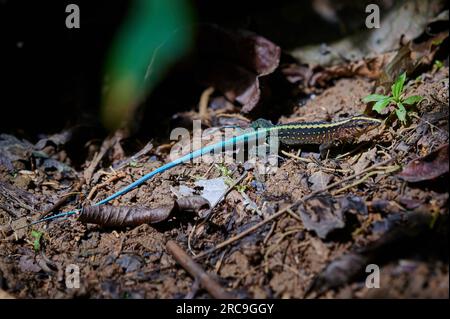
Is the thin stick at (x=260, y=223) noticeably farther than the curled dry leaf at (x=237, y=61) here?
No

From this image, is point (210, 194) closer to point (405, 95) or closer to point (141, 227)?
point (141, 227)

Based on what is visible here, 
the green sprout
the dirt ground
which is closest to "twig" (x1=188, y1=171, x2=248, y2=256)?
the dirt ground

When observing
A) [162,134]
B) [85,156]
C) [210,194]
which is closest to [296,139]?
[210,194]

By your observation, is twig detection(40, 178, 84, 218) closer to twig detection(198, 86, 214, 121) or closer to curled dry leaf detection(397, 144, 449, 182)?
twig detection(198, 86, 214, 121)

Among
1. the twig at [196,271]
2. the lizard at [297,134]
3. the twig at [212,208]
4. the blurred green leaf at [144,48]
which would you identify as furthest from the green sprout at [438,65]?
the twig at [196,271]

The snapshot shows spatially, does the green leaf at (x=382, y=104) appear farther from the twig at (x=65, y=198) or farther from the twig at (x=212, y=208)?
the twig at (x=65, y=198)
